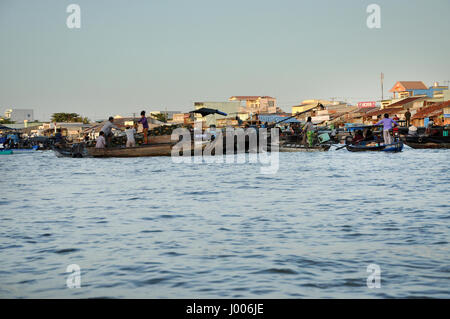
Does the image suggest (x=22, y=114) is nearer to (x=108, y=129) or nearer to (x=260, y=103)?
(x=260, y=103)

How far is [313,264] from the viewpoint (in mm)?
5984

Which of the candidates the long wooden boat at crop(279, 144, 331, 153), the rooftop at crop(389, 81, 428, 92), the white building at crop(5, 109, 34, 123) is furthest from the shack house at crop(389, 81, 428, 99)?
the white building at crop(5, 109, 34, 123)

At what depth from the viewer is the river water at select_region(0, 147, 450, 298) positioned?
17.3 ft

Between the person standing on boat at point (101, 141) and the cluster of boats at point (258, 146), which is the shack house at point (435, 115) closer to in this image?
the cluster of boats at point (258, 146)

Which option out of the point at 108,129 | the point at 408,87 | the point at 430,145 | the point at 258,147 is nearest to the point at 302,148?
the point at 258,147

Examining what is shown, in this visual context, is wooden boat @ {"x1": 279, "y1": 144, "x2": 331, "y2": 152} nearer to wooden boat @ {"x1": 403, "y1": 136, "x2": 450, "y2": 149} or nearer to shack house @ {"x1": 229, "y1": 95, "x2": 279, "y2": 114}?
wooden boat @ {"x1": 403, "y1": 136, "x2": 450, "y2": 149}

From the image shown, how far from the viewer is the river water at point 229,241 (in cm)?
529

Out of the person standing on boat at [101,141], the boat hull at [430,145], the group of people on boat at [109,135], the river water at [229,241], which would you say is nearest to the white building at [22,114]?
the person standing on boat at [101,141]

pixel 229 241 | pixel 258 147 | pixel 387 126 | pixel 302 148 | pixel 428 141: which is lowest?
pixel 229 241

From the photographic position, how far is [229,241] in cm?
726

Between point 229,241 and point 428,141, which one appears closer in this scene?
point 229,241

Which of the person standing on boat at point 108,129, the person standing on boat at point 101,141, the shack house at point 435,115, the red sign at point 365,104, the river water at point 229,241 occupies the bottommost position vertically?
the river water at point 229,241
